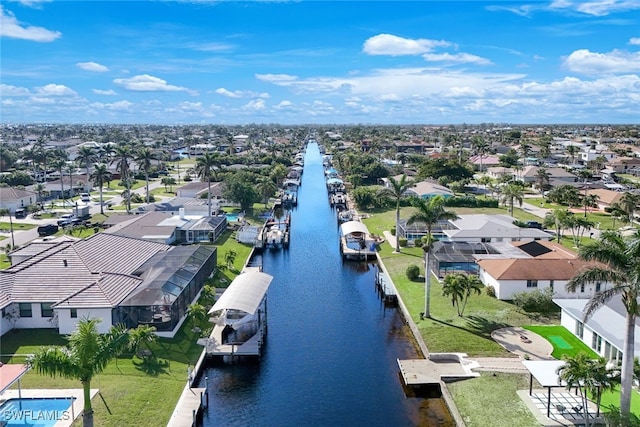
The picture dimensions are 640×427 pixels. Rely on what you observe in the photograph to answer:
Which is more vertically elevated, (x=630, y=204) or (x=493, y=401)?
(x=630, y=204)

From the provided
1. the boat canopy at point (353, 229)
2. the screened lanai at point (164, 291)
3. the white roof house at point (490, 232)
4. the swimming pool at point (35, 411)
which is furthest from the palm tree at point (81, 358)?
the white roof house at point (490, 232)

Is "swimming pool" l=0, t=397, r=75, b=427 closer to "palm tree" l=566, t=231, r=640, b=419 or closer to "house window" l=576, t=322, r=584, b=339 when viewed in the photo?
"palm tree" l=566, t=231, r=640, b=419

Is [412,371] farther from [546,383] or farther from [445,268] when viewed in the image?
[445,268]

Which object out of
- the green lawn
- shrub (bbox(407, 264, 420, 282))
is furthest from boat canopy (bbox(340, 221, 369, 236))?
the green lawn

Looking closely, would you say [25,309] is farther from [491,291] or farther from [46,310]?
[491,291]

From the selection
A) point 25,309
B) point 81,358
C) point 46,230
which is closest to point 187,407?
point 81,358

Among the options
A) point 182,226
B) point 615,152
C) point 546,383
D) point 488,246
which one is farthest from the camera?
point 615,152

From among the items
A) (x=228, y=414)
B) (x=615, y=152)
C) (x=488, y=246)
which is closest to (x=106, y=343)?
(x=228, y=414)
